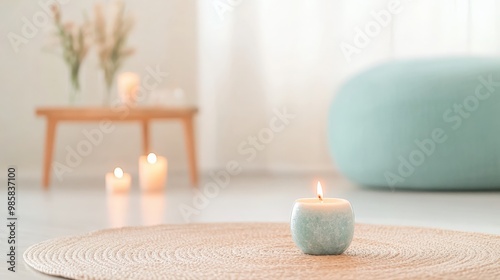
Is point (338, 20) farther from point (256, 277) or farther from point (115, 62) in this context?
point (256, 277)

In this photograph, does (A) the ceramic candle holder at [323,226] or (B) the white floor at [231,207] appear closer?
(A) the ceramic candle holder at [323,226]

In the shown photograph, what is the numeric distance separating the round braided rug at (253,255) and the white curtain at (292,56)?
6.48ft

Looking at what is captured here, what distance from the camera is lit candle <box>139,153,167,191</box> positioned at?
3.46 m

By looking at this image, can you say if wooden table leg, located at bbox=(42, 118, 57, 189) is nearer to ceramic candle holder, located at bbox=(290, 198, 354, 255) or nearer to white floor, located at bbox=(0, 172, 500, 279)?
white floor, located at bbox=(0, 172, 500, 279)

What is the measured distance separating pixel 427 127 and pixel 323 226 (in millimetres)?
1563

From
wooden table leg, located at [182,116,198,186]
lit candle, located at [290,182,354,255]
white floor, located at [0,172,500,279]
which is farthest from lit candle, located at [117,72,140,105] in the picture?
lit candle, located at [290,182,354,255]

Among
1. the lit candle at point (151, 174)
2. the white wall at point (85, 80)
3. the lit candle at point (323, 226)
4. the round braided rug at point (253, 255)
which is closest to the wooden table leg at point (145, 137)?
the white wall at point (85, 80)

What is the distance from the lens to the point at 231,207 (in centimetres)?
288

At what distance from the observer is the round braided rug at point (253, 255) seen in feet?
5.06

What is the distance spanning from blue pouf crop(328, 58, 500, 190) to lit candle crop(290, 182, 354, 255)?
1.50 meters

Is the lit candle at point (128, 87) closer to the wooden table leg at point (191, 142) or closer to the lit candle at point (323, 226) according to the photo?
the wooden table leg at point (191, 142)

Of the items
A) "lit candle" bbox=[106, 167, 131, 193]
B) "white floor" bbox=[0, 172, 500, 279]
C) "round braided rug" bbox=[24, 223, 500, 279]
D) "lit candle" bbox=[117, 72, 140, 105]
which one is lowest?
"round braided rug" bbox=[24, 223, 500, 279]

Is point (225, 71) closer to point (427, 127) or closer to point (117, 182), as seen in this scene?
point (117, 182)

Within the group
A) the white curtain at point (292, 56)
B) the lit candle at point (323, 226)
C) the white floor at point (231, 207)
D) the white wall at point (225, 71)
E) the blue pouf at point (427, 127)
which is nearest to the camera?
the lit candle at point (323, 226)
